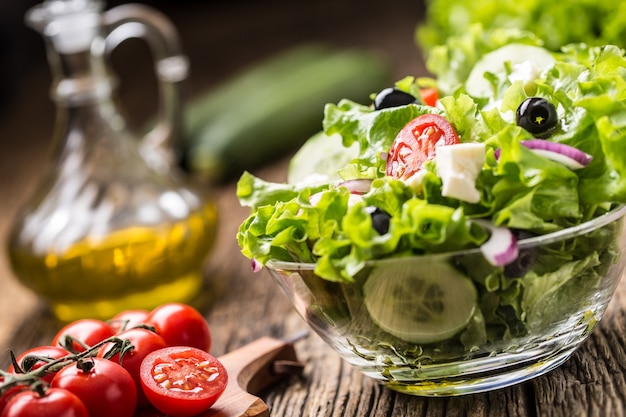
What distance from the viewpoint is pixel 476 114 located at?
4.99ft

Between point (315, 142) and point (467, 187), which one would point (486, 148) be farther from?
point (315, 142)

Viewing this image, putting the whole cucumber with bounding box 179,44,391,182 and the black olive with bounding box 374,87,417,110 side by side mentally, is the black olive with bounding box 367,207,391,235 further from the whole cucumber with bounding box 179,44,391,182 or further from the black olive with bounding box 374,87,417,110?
the whole cucumber with bounding box 179,44,391,182

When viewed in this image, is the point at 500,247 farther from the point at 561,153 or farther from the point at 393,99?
the point at 393,99

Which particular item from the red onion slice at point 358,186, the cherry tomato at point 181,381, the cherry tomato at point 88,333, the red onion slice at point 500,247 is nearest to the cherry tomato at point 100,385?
the cherry tomato at point 181,381

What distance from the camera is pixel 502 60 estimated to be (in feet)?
6.18

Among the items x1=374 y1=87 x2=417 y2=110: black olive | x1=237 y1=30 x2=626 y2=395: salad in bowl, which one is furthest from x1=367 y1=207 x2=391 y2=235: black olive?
x1=374 y1=87 x2=417 y2=110: black olive

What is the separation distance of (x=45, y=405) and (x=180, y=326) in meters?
0.42

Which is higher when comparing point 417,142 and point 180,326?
point 417,142

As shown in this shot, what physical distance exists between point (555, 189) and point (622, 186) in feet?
0.30

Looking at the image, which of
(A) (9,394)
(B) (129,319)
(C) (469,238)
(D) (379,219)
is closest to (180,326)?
(B) (129,319)

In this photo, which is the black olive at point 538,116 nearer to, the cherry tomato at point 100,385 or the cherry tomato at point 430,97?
the cherry tomato at point 430,97

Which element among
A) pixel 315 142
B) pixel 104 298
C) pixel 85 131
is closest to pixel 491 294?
pixel 315 142

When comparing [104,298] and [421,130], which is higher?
[421,130]

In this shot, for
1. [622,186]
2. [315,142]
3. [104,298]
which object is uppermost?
[622,186]
